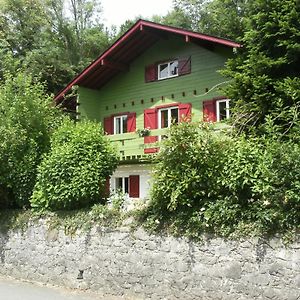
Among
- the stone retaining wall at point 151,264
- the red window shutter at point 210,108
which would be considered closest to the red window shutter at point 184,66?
the red window shutter at point 210,108

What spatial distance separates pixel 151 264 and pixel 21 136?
18.8ft

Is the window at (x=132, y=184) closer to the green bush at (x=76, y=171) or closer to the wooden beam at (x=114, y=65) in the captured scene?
the wooden beam at (x=114, y=65)

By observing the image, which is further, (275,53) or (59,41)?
(59,41)

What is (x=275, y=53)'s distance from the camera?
12727 millimetres

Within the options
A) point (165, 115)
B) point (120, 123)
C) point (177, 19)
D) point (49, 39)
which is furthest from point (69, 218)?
point (177, 19)

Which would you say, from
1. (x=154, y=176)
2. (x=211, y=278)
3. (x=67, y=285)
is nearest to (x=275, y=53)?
(x=154, y=176)

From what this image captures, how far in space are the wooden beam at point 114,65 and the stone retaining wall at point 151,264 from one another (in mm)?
11147

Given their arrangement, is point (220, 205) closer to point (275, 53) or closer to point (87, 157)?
point (87, 157)

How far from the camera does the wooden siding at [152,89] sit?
18.8m

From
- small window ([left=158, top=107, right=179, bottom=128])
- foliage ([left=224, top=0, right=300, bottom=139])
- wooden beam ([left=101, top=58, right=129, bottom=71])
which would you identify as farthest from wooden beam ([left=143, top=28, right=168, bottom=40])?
foliage ([left=224, top=0, right=300, bottom=139])

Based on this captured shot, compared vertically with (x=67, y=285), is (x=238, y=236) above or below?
above

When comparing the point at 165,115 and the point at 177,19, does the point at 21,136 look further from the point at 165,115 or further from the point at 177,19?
the point at 177,19

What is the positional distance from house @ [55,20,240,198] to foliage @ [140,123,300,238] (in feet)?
27.9

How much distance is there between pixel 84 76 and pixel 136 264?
46.4 feet
